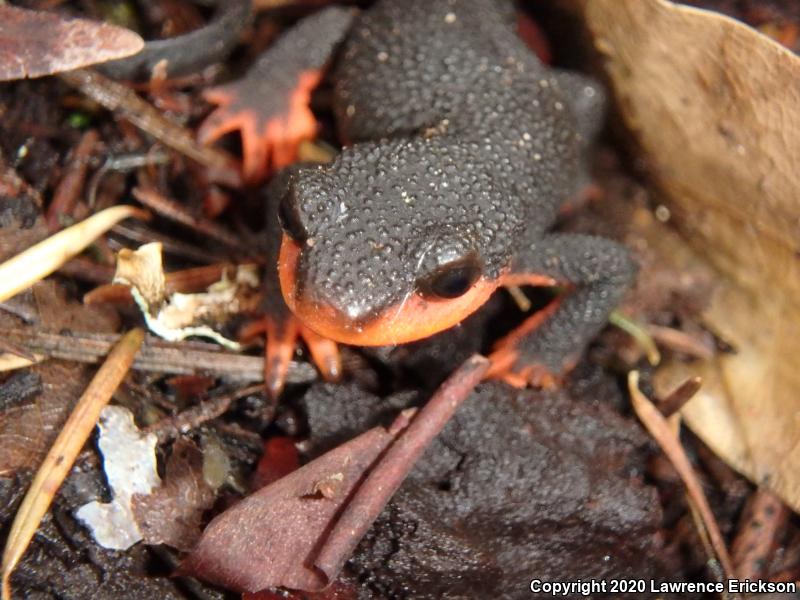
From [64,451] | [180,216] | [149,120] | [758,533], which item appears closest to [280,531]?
[64,451]

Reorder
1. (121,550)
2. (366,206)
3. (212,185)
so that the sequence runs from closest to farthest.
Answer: (121,550), (366,206), (212,185)

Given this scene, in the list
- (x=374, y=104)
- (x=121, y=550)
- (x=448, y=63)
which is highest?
(x=448, y=63)

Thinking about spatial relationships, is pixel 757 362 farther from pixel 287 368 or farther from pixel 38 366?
pixel 38 366

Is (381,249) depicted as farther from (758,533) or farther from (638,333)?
(758,533)

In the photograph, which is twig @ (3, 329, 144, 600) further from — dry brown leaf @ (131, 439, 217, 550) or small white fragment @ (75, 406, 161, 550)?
dry brown leaf @ (131, 439, 217, 550)

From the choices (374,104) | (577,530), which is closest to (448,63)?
(374,104)

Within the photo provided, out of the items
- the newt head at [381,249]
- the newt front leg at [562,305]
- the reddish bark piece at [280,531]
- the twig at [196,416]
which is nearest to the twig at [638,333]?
the newt front leg at [562,305]

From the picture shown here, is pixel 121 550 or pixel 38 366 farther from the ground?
pixel 38 366
